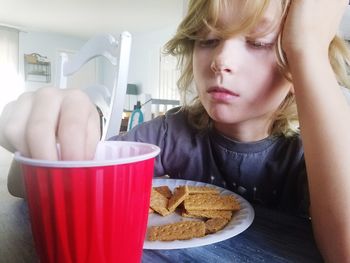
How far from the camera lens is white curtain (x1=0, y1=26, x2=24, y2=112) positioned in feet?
17.6

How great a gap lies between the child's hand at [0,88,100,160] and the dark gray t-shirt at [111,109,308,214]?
423 mm

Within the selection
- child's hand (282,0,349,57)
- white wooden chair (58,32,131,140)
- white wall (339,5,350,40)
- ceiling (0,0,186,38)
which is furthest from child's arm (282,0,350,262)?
ceiling (0,0,186,38)

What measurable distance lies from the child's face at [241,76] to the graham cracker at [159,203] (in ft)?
0.61

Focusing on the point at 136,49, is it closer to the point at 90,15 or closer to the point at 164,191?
the point at 90,15

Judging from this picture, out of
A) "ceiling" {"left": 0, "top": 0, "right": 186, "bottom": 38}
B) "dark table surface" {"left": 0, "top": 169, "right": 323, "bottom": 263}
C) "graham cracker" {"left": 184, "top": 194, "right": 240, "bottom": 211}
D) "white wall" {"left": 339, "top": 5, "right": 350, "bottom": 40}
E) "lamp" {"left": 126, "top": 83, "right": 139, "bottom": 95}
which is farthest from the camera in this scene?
"lamp" {"left": 126, "top": 83, "right": 139, "bottom": 95}

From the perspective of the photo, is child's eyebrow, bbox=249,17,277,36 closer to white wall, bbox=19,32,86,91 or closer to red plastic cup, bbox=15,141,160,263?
red plastic cup, bbox=15,141,160,263

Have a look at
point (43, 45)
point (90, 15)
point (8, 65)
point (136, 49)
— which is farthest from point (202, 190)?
point (43, 45)

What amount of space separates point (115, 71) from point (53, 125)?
30.7 inches

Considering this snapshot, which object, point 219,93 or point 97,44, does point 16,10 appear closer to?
point 97,44

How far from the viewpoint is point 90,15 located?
461cm

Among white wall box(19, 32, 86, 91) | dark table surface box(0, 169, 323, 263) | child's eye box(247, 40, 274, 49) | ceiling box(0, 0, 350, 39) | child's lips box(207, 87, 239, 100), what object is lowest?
dark table surface box(0, 169, 323, 263)

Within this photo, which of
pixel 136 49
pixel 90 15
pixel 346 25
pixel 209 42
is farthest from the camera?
pixel 136 49

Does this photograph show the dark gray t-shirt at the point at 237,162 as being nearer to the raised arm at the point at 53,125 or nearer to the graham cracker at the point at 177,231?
the graham cracker at the point at 177,231

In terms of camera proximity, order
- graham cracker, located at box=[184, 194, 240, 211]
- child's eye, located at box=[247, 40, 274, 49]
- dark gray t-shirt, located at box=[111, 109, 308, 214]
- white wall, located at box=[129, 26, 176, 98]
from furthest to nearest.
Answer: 1. white wall, located at box=[129, 26, 176, 98]
2. dark gray t-shirt, located at box=[111, 109, 308, 214]
3. child's eye, located at box=[247, 40, 274, 49]
4. graham cracker, located at box=[184, 194, 240, 211]
